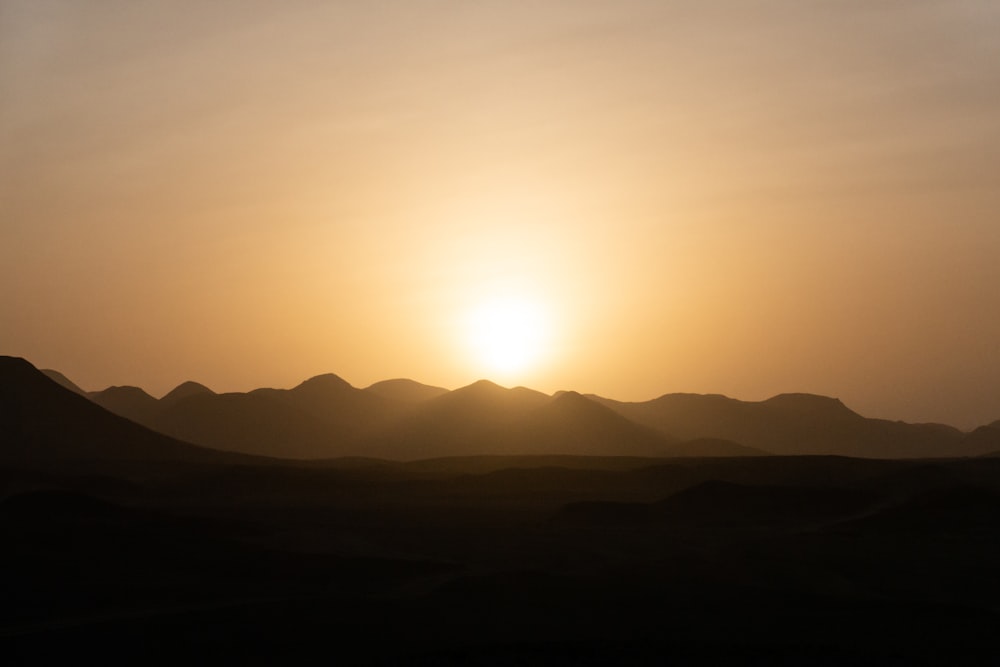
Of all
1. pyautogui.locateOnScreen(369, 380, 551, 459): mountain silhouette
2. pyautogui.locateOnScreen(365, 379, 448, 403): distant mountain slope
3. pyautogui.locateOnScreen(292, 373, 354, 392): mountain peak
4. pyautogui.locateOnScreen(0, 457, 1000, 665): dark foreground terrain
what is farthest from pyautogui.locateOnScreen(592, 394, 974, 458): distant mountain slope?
pyautogui.locateOnScreen(0, 457, 1000, 665): dark foreground terrain

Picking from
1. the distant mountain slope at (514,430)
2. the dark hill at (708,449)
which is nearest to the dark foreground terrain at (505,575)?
the dark hill at (708,449)

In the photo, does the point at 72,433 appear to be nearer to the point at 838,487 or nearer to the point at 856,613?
the point at 838,487

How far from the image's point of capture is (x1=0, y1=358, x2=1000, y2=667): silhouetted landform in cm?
2247

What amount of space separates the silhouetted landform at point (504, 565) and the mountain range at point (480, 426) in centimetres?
5270

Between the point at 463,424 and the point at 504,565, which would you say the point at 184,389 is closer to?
the point at 463,424

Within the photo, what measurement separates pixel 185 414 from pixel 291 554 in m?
93.2

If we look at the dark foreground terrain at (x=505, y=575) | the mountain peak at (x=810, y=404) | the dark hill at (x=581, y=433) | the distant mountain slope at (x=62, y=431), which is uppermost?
the mountain peak at (x=810, y=404)

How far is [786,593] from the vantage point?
27859mm

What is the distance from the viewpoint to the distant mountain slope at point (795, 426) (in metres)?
158

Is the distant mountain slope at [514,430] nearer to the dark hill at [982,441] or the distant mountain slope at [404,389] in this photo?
the distant mountain slope at [404,389]

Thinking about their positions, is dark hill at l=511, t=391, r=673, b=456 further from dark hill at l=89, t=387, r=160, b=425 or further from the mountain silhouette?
dark hill at l=89, t=387, r=160, b=425

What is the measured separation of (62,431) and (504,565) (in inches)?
1829

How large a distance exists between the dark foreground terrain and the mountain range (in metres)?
61.9

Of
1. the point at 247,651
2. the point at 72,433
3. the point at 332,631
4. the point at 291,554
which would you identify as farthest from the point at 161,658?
the point at 72,433
